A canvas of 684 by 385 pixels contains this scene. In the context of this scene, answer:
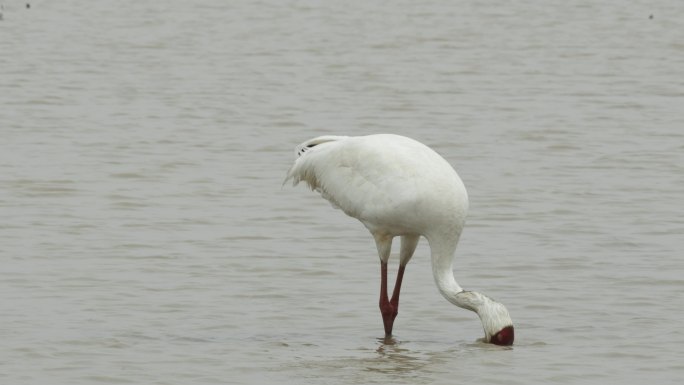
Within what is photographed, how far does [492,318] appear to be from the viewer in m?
9.78

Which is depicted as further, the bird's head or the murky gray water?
the bird's head

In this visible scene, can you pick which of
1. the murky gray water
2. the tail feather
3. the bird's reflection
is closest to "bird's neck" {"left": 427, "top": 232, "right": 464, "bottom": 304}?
the murky gray water

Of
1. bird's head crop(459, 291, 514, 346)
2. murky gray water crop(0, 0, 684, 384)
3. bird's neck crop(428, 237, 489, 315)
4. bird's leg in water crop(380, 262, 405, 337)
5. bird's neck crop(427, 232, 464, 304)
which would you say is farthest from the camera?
bird's leg in water crop(380, 262, 405, 337)

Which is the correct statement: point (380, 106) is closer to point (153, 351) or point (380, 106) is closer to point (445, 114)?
point (445, 114)

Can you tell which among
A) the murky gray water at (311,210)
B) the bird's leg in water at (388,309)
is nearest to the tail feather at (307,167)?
the murky gray water at (311,210)

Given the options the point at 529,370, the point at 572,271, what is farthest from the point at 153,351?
the point at 572,271

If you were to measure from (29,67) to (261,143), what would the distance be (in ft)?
23.5

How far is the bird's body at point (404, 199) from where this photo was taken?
977cm

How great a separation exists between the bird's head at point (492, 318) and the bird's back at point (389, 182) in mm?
438

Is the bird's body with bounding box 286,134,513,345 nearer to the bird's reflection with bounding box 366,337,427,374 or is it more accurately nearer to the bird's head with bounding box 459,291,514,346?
the bird's head with bounding box 459,291,514,346

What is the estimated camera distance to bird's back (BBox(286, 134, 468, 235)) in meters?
9.77

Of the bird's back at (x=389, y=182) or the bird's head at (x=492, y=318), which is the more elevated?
the bird's back at (x=389, y=182)

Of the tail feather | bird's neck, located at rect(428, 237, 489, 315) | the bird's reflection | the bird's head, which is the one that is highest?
the tail feather

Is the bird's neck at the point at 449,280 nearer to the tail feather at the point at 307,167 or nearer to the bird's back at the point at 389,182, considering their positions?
the bird's back at the point at 389,182
